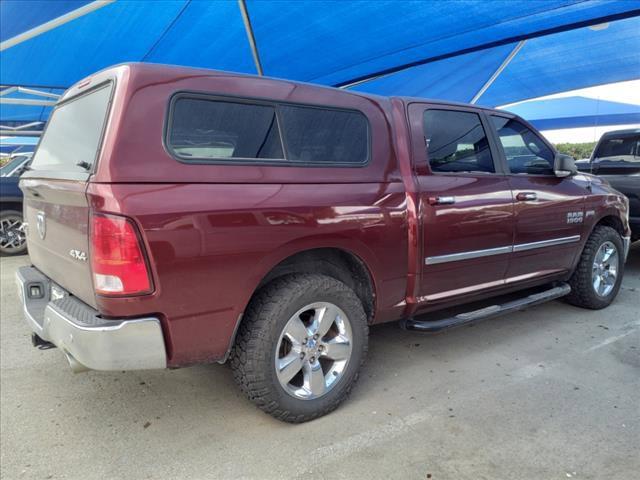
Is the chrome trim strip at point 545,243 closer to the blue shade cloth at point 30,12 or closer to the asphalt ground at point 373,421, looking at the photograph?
the asphalt ground at point 373,421

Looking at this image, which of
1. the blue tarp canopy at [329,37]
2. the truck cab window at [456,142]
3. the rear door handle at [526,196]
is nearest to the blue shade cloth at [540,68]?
the blue tarp canopy at [329,37]

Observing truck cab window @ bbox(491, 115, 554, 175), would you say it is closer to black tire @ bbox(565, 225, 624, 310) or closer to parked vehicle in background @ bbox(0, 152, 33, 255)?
black tire @ bbox(565, 225, 624, 310)

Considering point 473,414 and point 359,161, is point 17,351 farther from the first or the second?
point 473,414

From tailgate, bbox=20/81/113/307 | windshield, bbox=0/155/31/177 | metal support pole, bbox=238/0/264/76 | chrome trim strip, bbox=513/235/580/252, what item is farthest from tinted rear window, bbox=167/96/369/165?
windshield, bbox=0/155/31/177

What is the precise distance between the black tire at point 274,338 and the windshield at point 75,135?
114 centimetres

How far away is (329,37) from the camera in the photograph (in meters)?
7.52

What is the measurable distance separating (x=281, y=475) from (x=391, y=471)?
55 cm

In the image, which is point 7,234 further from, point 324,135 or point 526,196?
point 526,196

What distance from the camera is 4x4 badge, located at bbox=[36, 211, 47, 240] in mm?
2753

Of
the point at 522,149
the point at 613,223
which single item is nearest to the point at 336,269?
the point at 522,149

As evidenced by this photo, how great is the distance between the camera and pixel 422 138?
10.9 feet

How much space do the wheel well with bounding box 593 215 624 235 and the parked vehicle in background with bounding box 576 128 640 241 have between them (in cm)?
151

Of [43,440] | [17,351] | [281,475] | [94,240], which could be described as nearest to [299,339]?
[281,475]

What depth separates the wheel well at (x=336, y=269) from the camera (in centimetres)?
274
